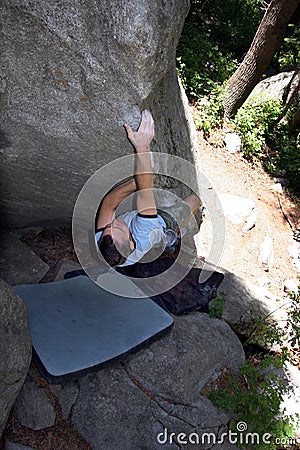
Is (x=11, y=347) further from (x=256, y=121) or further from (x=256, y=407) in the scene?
(x=256, y=121)

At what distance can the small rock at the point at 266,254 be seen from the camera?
566cm

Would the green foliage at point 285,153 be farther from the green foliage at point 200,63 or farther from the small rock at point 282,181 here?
the green foliage at point 200,63

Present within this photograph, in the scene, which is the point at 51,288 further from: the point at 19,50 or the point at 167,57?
the point at 167,57

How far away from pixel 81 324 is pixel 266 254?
11.0ft

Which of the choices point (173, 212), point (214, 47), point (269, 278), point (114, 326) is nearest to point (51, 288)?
point (114, 326)

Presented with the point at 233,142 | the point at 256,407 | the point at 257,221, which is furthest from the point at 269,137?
the point at 256,407

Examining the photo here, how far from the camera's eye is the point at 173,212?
4.10m

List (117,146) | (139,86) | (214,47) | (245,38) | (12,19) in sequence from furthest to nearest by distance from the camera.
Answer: (245,38)
(214,47)
(117,146)
(139,86)
(12,19)

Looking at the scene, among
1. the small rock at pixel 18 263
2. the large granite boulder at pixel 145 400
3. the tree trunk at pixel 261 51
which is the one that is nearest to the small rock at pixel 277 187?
the tree trunk at pixel 261 51

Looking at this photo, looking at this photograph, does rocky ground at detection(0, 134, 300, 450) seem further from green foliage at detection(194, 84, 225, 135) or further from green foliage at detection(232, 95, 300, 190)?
green foliage at detection(232, 95, 300, 190)

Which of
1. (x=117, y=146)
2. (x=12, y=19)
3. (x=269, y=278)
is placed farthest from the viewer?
(x=269, y=278)

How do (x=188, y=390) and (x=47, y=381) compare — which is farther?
(x=188, y=390)

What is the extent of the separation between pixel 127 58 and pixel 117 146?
595 millimetres

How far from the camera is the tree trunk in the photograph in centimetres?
634
